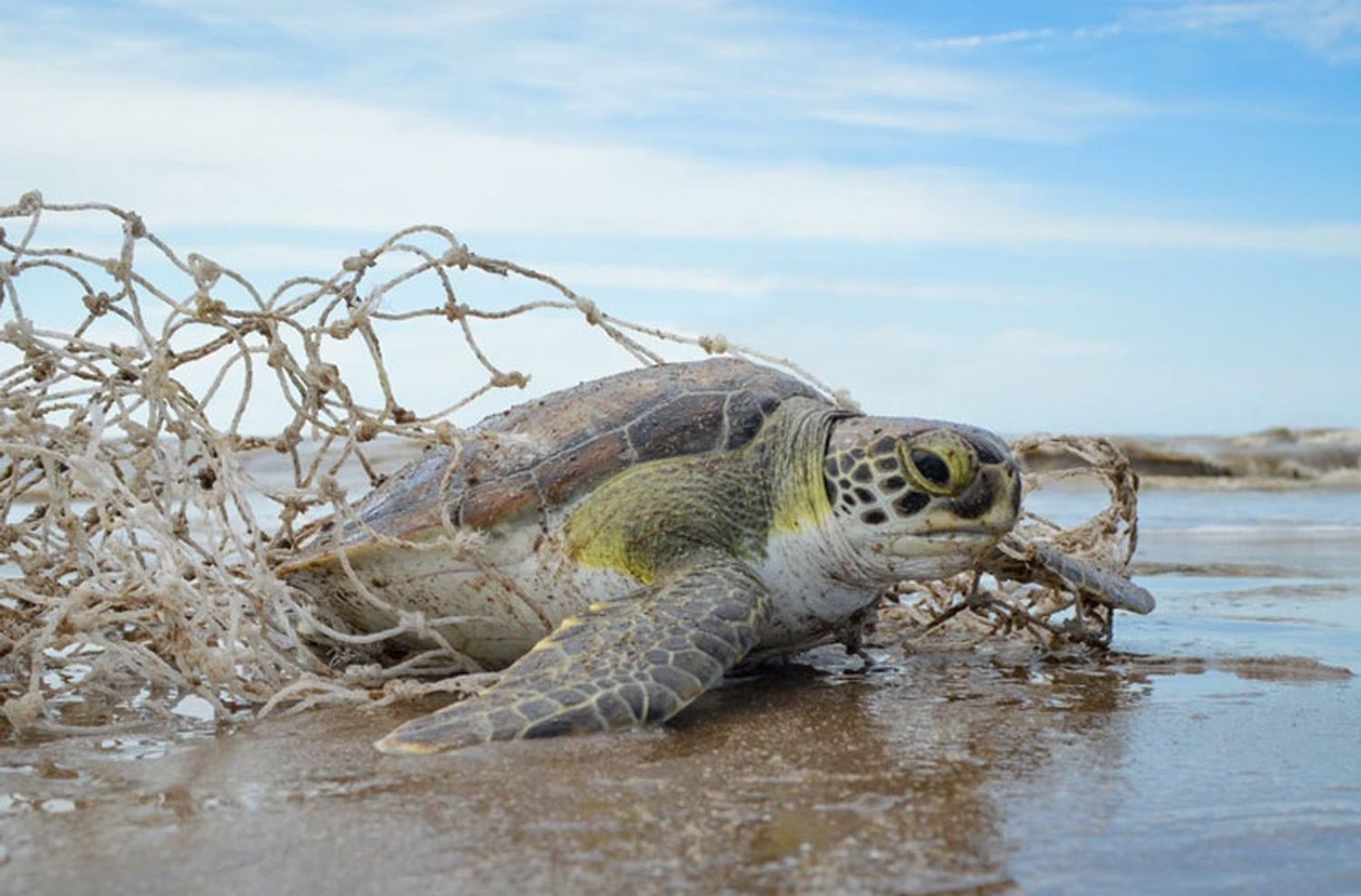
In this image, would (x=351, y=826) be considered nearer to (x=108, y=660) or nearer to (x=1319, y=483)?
(x=108, y=660)

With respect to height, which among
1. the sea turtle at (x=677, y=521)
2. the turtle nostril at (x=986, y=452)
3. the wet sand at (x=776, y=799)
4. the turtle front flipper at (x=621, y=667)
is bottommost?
the wet sand at (x=776, y=799)

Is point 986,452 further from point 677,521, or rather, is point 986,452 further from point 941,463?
point 677,521

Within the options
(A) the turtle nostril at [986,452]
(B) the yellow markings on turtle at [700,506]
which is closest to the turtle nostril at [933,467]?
(A) the turtle nostril at [986,452]

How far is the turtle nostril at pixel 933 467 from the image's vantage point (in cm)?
386

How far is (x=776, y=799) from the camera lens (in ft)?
8.45

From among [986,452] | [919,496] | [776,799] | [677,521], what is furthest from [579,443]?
[776,799]

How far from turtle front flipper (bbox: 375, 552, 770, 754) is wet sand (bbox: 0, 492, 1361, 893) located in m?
0.06

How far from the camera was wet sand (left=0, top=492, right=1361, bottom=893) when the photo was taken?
2184mm

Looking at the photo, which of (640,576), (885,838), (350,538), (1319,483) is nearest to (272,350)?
(350,538)

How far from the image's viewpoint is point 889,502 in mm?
3922

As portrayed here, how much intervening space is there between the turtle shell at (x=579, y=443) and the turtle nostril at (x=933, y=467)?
60cm

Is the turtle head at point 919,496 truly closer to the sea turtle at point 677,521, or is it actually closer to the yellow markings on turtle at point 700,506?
the sea turtle at point 677,521

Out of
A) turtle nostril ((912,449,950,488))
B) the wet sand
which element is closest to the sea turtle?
turtle nostril ((912,449,950,488))

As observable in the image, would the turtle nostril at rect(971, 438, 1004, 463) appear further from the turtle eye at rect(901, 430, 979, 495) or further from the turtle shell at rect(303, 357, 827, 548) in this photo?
the turtle shell at rect(303, 357, 827, 548)
